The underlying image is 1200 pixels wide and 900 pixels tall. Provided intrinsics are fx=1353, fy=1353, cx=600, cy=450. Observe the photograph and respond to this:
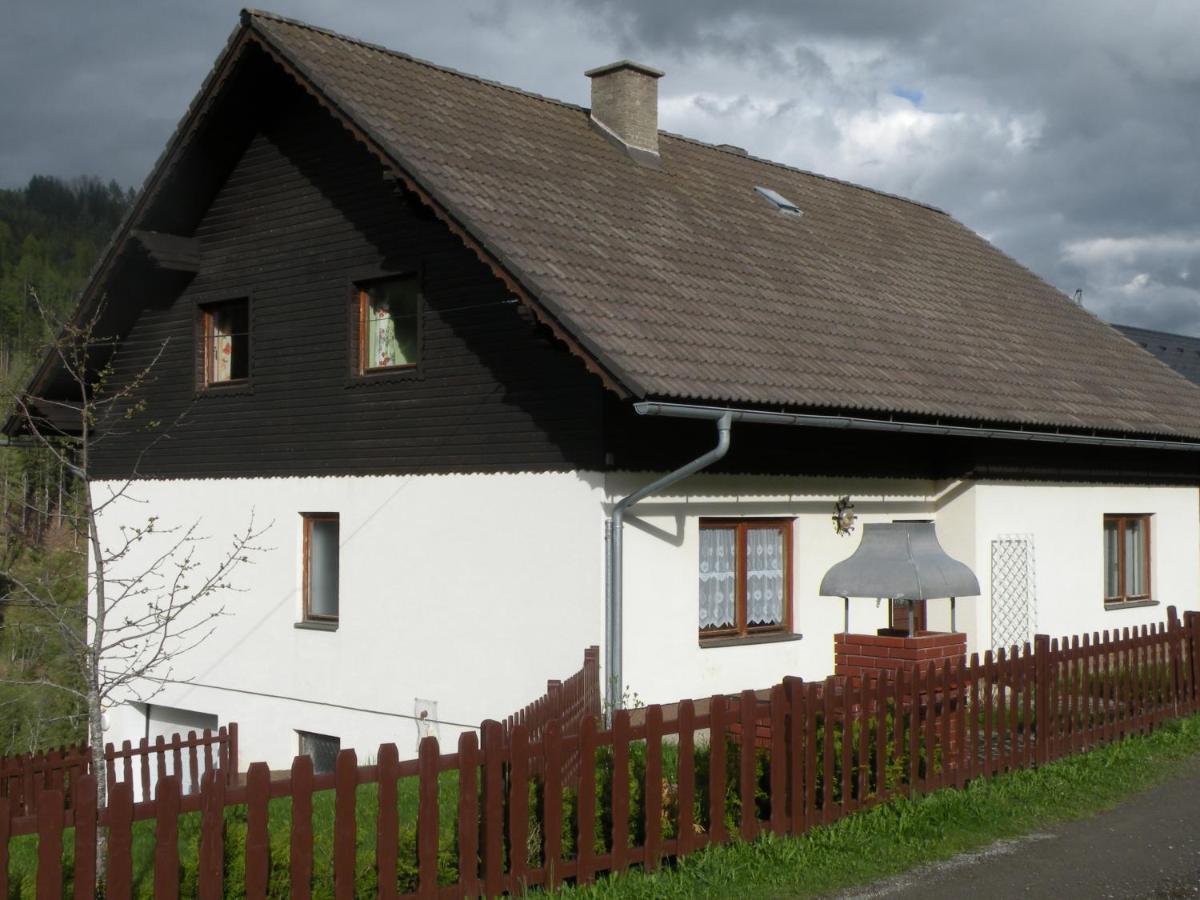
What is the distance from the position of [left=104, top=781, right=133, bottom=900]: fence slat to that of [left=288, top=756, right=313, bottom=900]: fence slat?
45 centimetres

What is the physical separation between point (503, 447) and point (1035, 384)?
679cm

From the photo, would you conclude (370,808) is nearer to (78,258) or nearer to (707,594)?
(707,594)

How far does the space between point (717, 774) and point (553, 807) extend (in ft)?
3.97

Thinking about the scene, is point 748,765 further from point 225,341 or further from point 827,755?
point 225,341

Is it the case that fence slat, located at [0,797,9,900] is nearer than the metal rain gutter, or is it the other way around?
fence slat, located at [0,797,9,900]

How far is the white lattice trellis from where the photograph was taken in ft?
47.8

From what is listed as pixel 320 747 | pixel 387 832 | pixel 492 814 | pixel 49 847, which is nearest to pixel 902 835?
pixel 492 814

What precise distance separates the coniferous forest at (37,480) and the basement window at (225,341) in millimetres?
1569

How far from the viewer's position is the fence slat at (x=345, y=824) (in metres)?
5.98

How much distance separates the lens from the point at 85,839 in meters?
5.32

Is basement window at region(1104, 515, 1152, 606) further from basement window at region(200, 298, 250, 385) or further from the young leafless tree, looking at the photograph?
basement window at region(200, 298, 250, 385)

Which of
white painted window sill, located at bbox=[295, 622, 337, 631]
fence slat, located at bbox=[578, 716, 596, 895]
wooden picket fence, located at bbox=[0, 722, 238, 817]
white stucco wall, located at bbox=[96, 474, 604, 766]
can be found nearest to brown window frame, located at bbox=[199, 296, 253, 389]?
white stucco wall, located at bbox=[96, 474, 604, 766]

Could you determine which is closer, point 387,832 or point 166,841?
point 166,841

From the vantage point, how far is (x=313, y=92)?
1279 cm
